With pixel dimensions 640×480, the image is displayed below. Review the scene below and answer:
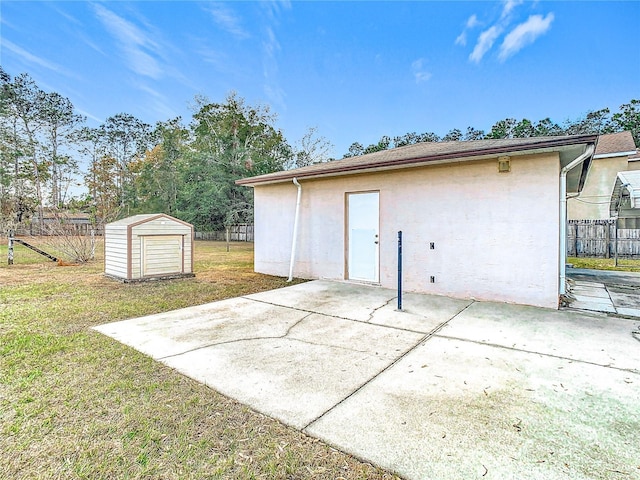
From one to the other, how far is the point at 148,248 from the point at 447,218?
602 cm

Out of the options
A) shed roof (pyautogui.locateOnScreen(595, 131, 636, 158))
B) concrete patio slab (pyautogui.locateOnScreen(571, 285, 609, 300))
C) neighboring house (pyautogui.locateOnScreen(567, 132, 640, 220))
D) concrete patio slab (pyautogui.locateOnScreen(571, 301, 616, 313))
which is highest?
shed roof (pyautogui.locateOnScreen(595, 131, 636, 158))

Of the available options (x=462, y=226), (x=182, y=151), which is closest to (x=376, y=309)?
(x=462, y=226)

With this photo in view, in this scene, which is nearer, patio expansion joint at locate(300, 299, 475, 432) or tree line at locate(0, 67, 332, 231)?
patio expansion joint at locate(300, 299, 475, 432)

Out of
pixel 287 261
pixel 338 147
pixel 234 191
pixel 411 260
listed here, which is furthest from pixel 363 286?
pixel 338 147

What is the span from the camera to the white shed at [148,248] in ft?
21.9

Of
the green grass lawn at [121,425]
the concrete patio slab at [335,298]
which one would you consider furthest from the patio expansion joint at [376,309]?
the green grass lawn at [121,425]

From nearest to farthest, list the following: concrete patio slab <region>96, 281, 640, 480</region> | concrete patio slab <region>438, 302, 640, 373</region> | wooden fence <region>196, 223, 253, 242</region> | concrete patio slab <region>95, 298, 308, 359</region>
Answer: concrete patio slab <region>96, 281, 640, 480</region>
concrete patio slab <region>438, 302, 640, 373</region>
concrete patio slab <region>95, 298, 308, 359</region>
wooden fence <region>196, 223, 253, 242</region>

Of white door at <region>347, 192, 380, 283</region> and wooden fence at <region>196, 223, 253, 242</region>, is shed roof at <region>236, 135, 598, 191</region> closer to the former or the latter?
white door at <region>347, 192, 380, 283</region>

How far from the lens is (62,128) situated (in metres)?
23.6

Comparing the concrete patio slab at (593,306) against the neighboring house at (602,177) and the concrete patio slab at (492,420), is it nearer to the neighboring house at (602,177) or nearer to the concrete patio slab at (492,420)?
the concrete patio slab at (492,420)

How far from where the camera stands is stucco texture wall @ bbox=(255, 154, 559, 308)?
16.1 feet

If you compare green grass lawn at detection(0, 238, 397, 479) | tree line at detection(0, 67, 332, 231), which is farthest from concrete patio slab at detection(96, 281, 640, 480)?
tree line at detection(0, 67, 332, 231)

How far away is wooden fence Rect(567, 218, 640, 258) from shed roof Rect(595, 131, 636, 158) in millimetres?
3037

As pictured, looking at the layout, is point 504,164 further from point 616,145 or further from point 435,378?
point 616,145
